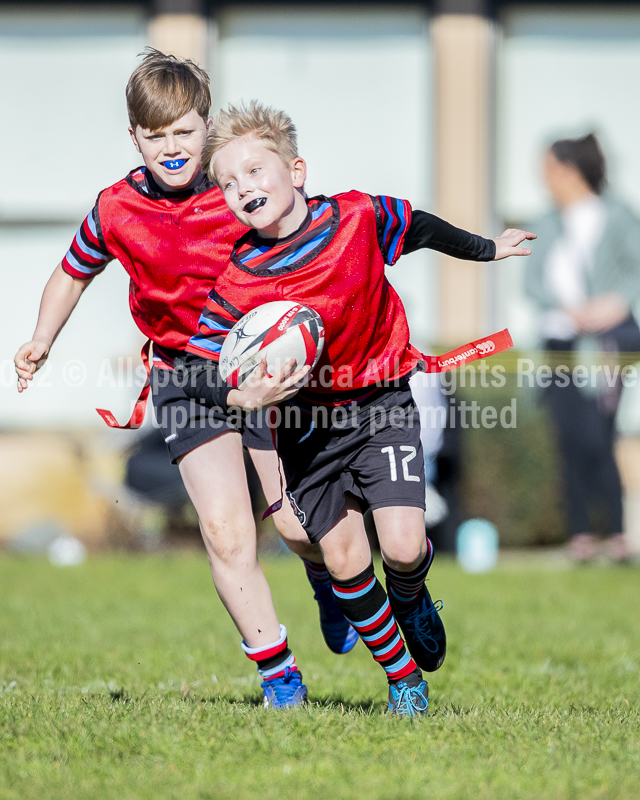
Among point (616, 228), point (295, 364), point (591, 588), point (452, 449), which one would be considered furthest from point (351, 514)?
point (616, 228)

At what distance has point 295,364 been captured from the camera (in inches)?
130

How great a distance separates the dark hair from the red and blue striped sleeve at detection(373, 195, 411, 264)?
5249mm

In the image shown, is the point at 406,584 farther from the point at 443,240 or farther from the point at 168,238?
the point at 168,238

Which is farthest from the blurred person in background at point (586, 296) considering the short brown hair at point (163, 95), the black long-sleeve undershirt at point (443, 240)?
the short brown hair at point (163, 95)

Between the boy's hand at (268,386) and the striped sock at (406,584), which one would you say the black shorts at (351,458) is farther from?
the boy's hand at (268,386)

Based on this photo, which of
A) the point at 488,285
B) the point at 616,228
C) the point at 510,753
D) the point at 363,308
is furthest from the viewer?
the point at 488,285

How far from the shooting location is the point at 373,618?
144 inches

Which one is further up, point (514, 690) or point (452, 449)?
point (452, 449)

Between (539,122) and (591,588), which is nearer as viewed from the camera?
(591,588)

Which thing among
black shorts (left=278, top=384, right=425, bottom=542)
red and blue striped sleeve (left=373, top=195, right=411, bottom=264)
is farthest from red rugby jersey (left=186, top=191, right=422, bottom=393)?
black shorts (left=278, top=384, right=425, bottom=542)

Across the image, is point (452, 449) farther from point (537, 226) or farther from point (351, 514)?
point (351, 514)

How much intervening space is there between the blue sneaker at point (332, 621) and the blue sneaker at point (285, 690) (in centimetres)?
59

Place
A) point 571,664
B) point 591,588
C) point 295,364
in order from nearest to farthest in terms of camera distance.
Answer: point 295,364 < point 571,664 < point 591,588

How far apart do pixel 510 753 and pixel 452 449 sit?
5739 mm
